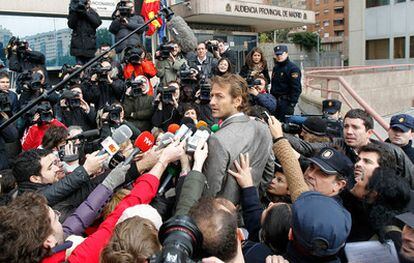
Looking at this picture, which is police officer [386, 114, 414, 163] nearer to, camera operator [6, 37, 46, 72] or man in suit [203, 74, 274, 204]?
man in suit [203, 74, 274, 204]

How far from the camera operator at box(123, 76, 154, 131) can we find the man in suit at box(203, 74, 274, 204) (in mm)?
2356

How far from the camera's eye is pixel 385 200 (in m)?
2.32

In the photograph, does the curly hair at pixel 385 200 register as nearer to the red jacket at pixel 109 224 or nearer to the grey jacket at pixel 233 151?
the grey jacket at pixel 233 151

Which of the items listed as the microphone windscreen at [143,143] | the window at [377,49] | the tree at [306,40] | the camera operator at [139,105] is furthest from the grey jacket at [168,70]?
Result: the tree at [306,40]

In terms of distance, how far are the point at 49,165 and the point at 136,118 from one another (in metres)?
2.17

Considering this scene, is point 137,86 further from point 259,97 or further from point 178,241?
point 178,241

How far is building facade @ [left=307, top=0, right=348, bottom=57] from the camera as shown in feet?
226

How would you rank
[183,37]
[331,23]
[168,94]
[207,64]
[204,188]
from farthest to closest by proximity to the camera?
[331,23] → [183,37] → [207,64] → [168,94] → [204,188]

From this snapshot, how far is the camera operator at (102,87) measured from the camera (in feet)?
18.3

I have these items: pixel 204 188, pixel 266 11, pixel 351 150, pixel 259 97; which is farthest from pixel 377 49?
pixel 204 188

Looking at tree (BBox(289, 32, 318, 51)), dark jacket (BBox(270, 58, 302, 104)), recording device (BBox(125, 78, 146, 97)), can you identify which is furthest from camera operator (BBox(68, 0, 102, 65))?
tree (BBox(289, 32, 318, 51))

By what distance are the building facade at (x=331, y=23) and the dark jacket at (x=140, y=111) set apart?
67.7 m

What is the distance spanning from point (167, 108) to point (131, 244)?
10.4 feet

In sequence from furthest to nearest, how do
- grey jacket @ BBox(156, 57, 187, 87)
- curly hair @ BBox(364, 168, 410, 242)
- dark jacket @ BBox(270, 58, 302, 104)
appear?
1. grey jacket @ BBox(156, 57, 187, 87)
2. dark jacket @ BBox(270, 58, 302, 104)
3. curly hair @ BBox(364, 168, 410, 242)
